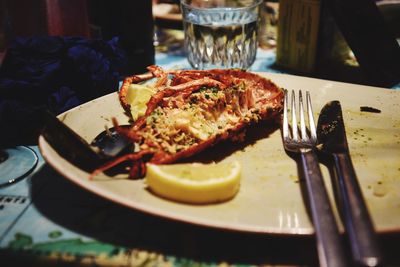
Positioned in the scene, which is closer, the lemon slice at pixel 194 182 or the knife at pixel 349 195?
the knife at pixel 349 195

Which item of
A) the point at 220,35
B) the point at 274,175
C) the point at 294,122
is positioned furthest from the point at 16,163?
the point at 220,35

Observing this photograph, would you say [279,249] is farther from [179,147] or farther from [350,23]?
[350,23]

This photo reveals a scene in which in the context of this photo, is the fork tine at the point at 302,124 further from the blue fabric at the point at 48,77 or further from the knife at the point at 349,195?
the blue fabric at the point at 48,77

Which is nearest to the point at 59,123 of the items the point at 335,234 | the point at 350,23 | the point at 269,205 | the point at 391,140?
the point at 269,205

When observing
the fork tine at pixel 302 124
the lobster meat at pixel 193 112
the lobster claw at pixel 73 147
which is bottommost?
the fork tine at pixel 302 124

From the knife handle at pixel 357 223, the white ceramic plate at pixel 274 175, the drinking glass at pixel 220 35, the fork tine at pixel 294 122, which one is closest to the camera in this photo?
the knife handle at pixel 357 223

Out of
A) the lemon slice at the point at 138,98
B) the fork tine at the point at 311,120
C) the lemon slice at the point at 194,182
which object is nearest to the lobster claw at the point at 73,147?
the lemon slice at the point at 194,182

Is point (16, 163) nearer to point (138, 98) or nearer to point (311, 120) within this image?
point (138, 98)
